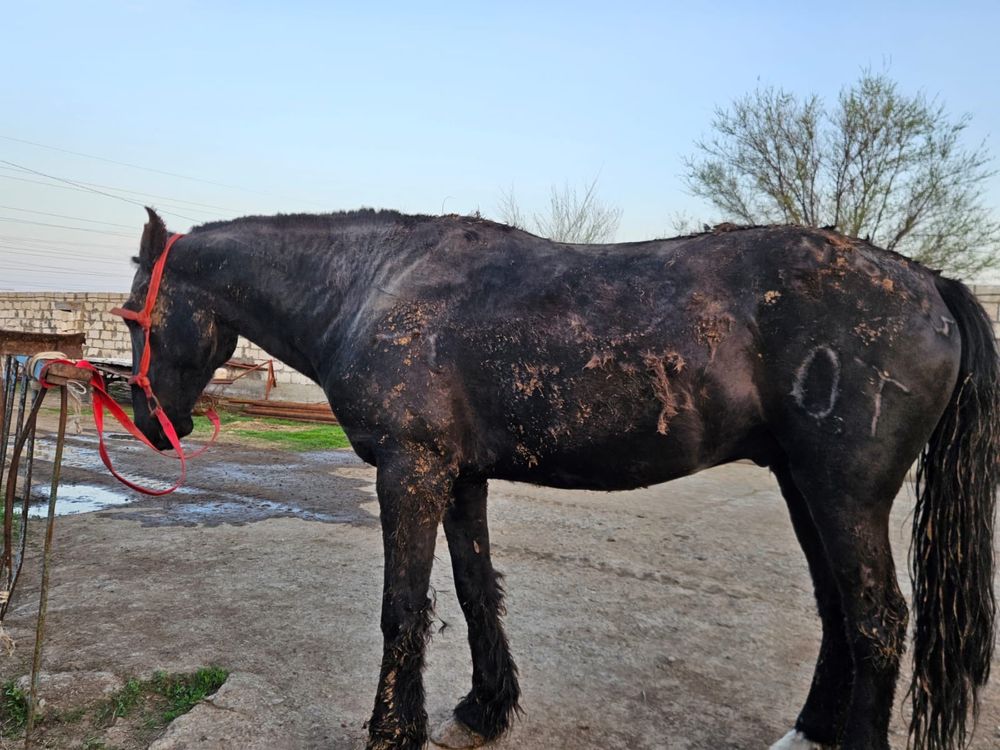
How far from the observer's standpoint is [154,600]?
390 cm

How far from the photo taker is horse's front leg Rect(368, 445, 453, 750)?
239 cm

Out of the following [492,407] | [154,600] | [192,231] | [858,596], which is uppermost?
[192,231]

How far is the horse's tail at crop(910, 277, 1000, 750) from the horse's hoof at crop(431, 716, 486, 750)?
1.56m

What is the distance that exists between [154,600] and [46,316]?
18763 millimetres

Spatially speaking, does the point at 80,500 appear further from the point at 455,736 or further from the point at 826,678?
the point at 826,678

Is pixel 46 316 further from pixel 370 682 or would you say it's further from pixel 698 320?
pixel 698 320

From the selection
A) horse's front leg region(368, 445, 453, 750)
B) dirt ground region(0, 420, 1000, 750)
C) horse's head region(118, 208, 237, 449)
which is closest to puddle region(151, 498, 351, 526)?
dirt ground region(0, 420, 1000, 750)

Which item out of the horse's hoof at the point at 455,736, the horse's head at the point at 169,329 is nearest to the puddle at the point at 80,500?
the horse's head at the point at 169,329

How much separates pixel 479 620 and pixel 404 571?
0.58 meters

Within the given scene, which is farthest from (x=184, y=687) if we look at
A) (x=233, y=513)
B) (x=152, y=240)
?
(x=233, y=513)

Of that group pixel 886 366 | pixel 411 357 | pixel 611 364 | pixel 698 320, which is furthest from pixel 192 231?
pixel 886 366

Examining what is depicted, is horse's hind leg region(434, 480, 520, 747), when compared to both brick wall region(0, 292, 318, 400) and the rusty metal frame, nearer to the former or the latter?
→ the rusty metal frame

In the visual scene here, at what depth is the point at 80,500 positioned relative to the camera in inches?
259

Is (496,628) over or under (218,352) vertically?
under
